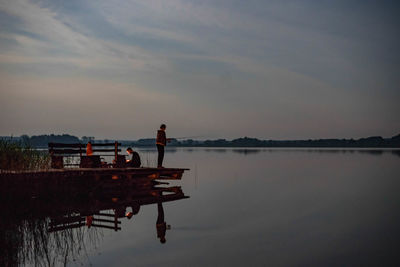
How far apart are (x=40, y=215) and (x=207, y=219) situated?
684 centimetres

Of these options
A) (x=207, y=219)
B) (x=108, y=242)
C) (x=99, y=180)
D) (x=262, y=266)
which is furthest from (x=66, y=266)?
(x=99, y=180)

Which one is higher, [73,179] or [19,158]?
[19,158]

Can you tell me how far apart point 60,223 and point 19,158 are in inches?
239

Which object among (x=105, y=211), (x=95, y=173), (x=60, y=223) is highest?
(x=95, y=173)

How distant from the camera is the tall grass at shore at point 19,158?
693 inches

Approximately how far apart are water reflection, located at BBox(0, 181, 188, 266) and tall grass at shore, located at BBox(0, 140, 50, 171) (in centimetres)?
231

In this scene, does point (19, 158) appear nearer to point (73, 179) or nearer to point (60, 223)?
point (73, 179)

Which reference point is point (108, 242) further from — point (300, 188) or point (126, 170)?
point (300, 188)

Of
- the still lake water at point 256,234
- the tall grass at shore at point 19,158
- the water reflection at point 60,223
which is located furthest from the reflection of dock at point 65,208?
the tall grass at shore at point 19,158

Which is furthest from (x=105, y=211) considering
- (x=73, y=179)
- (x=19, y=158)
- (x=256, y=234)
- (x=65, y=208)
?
(x=256, y=234)

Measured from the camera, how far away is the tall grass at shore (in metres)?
17.6

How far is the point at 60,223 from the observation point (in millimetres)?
13781

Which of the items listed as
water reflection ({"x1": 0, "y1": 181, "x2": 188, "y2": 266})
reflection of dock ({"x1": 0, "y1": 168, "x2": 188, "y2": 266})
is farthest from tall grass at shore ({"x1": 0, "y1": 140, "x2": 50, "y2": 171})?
water reflection ({"x1": 0, "y1": 181, "x2": 188, "y2": 266})

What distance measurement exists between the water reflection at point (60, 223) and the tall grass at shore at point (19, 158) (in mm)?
2305
